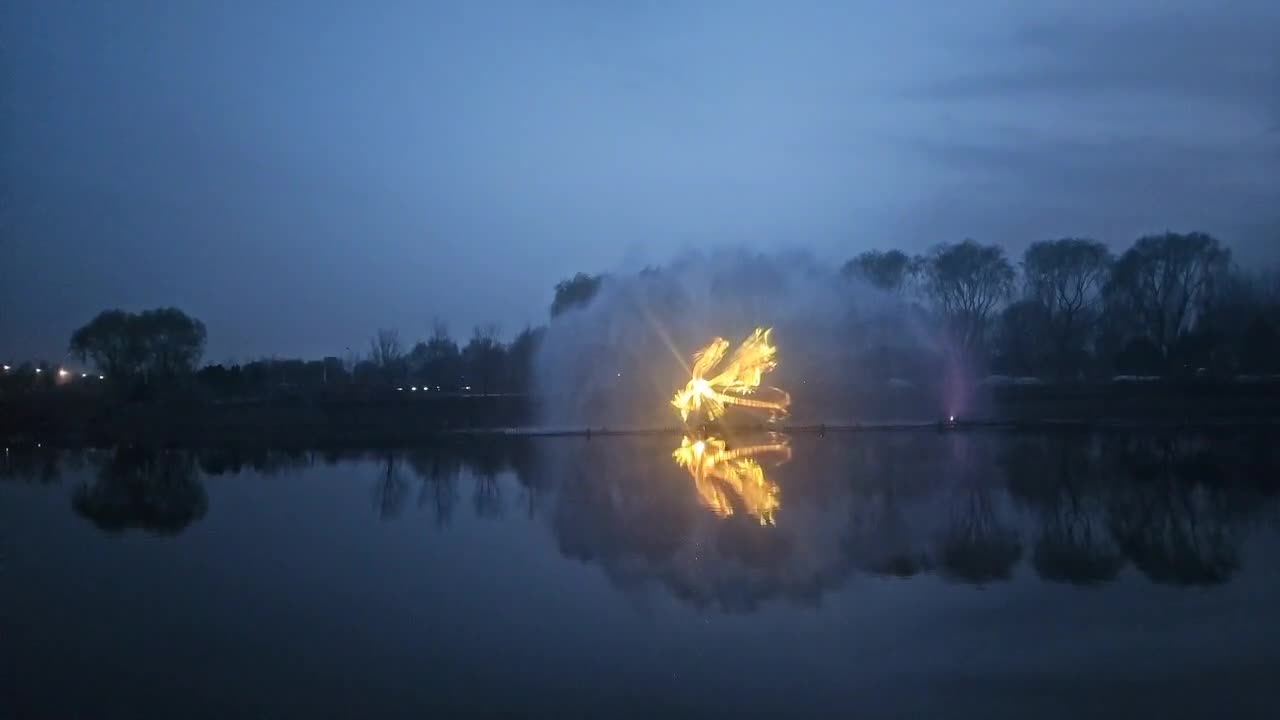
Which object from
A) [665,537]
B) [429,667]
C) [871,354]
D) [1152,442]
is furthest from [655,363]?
[429,667]

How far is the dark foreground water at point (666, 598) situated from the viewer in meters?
8.02

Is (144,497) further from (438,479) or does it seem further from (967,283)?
(967,283)

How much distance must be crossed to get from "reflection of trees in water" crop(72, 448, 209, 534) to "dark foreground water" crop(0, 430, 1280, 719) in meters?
0.16

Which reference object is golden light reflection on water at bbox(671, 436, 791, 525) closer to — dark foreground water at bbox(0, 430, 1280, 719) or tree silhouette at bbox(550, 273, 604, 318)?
dark foreground water at bbox(0, 430, 1280, 719)

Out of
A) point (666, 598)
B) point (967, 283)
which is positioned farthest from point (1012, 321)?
point (666, 598)

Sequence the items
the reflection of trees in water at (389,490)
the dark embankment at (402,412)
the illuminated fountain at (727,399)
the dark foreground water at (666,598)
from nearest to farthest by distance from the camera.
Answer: the dark foreground water at (666,598) < the reflection of trees in water at (389,490) < the illuminated fountain at (727,399) < the dark embankment at (402,412)

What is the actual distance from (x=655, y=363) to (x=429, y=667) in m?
33.6

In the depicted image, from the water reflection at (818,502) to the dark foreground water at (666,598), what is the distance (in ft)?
0.32

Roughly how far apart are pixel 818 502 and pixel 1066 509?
4.03m

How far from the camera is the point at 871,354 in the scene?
49.7 m

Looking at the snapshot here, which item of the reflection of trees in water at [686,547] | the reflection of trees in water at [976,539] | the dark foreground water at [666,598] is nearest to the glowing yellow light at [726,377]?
the dark foreground water at [666,598]

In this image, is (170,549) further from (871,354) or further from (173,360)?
(173,360)

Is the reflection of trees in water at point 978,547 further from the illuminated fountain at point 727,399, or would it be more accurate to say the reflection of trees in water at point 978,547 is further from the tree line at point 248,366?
the tree line at point 248,366

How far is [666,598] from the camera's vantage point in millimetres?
11273
